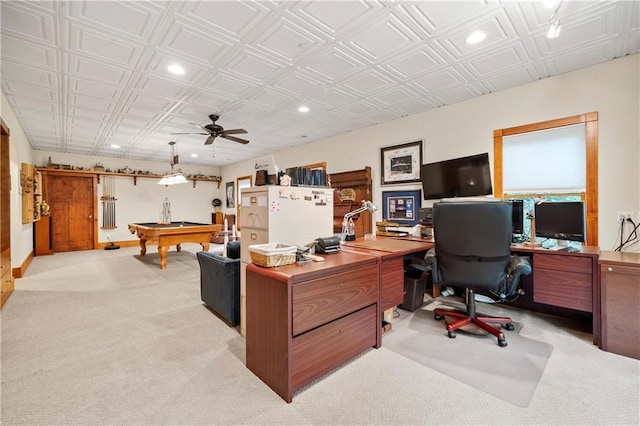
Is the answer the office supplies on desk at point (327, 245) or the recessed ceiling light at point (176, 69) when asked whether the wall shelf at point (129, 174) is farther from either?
the office supplies on desk at point (327, 245)

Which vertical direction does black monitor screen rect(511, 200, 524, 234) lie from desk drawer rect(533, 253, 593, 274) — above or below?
above

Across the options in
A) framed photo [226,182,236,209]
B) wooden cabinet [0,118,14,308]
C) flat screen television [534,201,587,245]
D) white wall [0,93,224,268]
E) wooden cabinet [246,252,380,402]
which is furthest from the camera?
framed photo [226,182,236,209]

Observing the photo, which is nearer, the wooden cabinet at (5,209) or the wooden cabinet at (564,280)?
the wooden cabinet at (564,280)

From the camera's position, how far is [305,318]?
173 centimetres

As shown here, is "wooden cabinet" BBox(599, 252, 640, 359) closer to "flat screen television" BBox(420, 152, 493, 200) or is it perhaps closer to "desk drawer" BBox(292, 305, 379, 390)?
"flat screen television" BBox(420, 152, 493, 200)

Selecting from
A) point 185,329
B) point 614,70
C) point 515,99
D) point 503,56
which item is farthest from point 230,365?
point 614,70

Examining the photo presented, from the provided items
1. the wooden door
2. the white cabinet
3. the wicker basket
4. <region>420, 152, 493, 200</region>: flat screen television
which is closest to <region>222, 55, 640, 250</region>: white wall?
<region>420, 152, 493, 200</region>: flat screen television

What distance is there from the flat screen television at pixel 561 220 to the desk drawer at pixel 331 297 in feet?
6.63

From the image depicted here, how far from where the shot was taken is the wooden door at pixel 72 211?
7.47 meters

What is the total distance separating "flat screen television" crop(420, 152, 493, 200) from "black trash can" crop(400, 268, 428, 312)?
1400mm

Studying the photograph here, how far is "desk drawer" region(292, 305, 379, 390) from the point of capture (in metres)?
1.75

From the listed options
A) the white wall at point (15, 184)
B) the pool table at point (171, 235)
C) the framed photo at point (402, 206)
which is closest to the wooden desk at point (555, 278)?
the framed photo at point (402, 206)

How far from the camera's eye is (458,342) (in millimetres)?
2447

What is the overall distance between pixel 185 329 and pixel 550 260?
11.9 feet
